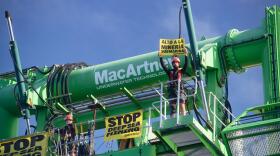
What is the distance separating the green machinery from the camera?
19.4 meters

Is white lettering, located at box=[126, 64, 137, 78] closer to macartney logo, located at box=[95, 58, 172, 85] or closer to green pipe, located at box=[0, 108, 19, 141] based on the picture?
macartney logo, located at box=[95, 58, 172, 85]

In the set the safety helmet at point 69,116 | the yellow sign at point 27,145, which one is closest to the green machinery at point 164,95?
the safety helmet at point 69,116

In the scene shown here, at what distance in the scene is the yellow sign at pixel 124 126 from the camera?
71.6ft

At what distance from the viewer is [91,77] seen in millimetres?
25828

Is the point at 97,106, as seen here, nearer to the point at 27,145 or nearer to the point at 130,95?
the point at 130,95

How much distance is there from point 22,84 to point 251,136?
10.0m

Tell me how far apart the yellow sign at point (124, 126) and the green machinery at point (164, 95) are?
385 mm

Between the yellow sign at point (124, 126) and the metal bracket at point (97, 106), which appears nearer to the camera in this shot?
the yellow sign at point (124, 126)

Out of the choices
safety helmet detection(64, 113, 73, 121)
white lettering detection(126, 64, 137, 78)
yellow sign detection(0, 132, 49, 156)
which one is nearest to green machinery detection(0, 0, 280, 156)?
white lettering detection(126, 64, 137, 78)

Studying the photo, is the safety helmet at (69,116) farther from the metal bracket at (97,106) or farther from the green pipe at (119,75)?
the green pipe at (119,75)

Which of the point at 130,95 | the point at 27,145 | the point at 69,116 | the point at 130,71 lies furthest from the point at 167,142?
the point at 130,71

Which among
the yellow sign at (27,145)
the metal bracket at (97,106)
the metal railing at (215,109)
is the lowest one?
the yellow sign at (27,145)

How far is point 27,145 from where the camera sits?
22906 mm

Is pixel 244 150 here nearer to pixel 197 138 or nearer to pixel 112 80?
pixel 197 138
